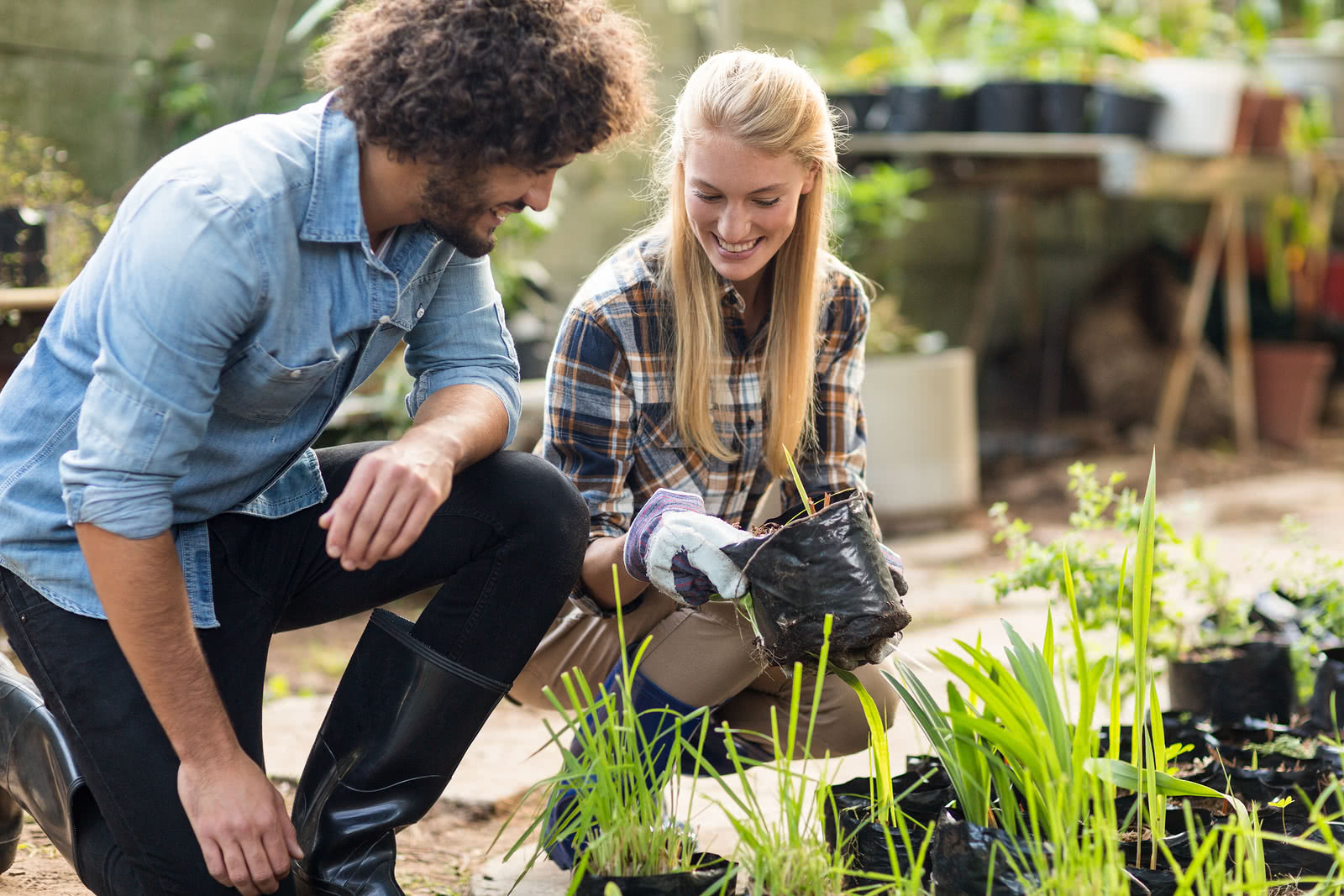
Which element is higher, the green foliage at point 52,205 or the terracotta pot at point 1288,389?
the green foliage at point 52,205

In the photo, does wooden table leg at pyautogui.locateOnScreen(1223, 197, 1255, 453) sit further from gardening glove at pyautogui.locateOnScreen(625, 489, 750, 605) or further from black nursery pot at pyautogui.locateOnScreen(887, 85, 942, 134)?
gardening glove at pyautogui.locateOnScreen(625, 489, 750, 605)

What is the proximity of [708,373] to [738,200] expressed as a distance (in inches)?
9.5

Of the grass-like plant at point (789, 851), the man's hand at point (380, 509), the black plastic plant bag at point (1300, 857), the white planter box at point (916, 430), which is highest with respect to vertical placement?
the man's hand at point (380, 509)

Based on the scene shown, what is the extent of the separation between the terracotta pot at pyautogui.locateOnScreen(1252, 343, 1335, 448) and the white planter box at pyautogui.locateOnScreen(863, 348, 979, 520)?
8.11ft

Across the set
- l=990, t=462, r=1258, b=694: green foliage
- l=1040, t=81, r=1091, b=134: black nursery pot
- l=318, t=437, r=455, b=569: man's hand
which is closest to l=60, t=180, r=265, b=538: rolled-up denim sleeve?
l=318, t=437, r=455, b=569: man's hand

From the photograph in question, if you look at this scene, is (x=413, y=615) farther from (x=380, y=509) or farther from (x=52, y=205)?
(x=380, y=509)

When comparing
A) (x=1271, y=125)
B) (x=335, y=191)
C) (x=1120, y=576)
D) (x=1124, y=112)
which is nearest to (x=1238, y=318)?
(x=1271, y=125)

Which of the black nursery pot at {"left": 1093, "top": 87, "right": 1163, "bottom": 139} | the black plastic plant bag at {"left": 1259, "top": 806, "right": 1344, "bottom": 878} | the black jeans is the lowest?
the black plastic plant bag at {"left": 1259, "top": 806, "right": 1344, "bottom": 878}

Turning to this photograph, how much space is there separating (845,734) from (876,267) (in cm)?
420

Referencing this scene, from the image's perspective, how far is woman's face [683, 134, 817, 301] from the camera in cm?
173

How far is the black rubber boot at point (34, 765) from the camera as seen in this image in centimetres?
149

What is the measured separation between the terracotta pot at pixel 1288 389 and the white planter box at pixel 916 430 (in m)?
2.47

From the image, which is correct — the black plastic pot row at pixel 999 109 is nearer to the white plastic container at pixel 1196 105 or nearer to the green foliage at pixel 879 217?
the white plastic container at pixel 1196 105

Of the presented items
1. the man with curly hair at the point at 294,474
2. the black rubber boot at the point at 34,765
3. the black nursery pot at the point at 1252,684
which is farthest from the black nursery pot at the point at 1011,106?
the black rubber boot at the point at 34,765
